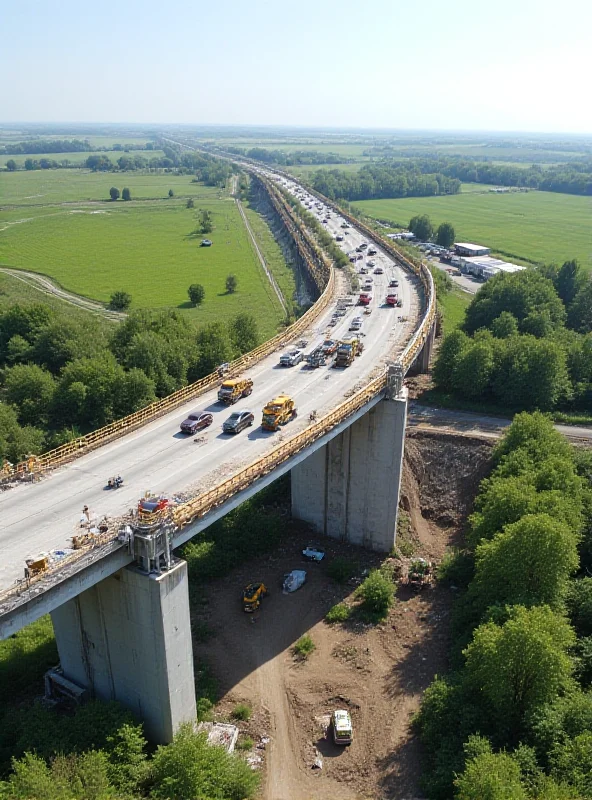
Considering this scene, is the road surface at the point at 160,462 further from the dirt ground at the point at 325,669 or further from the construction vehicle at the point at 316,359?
the dirt ground at the point at 325,669

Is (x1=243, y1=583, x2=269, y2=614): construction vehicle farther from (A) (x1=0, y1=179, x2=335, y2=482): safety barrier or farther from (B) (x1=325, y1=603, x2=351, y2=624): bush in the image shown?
(A) (x1=0, y1=179, x2=335, y2=482): safety barrier

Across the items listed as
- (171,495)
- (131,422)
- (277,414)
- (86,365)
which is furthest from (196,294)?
(171,495)

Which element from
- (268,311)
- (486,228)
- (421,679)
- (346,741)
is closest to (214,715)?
(346,741)

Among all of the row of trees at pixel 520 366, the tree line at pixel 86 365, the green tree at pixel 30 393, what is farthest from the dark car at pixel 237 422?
the row of trees at pixel 520 366

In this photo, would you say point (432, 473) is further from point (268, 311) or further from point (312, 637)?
point (268, 311)

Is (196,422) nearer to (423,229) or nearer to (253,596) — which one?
(253,596)

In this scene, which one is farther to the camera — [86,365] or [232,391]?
[86,365]
